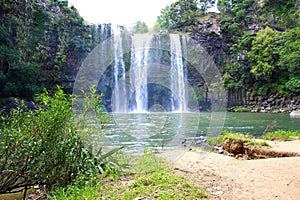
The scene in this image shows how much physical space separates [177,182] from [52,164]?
142cm

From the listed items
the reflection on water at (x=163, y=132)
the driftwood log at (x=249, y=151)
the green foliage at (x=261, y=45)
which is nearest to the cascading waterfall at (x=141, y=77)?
the green foliage at (x=261, y=45)

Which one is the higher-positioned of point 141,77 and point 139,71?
point 139,71

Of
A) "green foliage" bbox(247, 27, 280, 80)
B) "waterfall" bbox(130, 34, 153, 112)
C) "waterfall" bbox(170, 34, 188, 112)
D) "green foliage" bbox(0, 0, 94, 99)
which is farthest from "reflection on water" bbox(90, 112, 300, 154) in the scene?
"green foliage" bbox(247, 27, 280, 80)

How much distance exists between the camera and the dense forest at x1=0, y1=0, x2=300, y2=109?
16.8m

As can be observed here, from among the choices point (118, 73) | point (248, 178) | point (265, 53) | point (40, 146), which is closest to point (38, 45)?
point (118, 73)

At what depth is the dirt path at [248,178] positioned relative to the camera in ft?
7.79

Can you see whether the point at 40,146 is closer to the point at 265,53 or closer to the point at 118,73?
the point at 118,73

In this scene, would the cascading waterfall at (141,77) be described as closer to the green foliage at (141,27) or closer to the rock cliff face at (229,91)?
the green foliage at (141,27)

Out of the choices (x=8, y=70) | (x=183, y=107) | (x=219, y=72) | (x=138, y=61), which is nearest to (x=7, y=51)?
(x=8, y=70)

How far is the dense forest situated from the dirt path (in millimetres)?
15614

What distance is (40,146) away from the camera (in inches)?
99.3

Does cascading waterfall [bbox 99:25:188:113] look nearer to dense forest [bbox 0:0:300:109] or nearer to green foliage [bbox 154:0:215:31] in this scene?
A: dense forest [bbox 0:0:300:109]

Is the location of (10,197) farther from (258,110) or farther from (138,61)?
(258,110)

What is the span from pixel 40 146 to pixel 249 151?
443 cm
